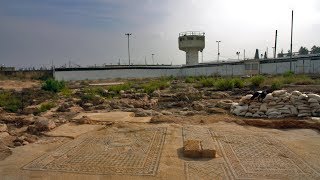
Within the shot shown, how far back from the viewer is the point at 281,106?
1278 cm

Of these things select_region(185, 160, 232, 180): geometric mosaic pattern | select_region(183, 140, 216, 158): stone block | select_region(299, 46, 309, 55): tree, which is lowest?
select_region(185, 160, 232, 180): geometric mosaic pattern

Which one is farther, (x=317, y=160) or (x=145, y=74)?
(x=145, y=74)

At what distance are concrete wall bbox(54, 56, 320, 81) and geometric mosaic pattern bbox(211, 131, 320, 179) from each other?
32.3 meters

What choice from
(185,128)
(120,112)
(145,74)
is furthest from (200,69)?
(185,128)

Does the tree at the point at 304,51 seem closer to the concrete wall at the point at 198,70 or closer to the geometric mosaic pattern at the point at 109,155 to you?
the concrete wall at the point at 198,70

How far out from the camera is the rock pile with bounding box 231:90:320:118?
12.3 meters

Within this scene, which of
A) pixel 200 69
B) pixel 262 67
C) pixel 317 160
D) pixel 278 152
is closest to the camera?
pixel 317 160

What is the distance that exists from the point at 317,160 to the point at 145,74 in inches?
1832

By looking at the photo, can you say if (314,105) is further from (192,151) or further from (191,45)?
(191,45)

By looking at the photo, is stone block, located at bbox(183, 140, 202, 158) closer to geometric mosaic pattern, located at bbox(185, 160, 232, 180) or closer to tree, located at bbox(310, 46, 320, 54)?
geometric mosaic pattern, located at bbox(185, 160, 232, 180)

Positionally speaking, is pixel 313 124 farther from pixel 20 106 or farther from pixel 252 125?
pixel 20 106

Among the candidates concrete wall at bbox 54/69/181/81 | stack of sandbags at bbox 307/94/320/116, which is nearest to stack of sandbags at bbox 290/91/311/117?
stack of sandbags at bbox 307/94/320/116

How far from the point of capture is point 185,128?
33.6ft

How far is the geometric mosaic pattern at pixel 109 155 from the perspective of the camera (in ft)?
22.1
